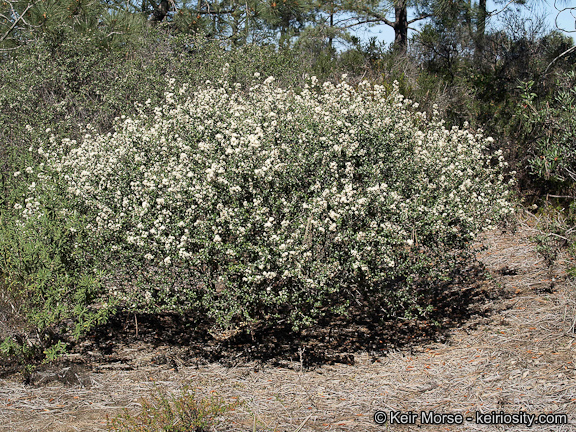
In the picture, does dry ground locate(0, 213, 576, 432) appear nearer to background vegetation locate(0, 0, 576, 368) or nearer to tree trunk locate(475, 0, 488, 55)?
background vegetation locate(0, 0, 576, 368)

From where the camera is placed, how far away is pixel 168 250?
13.4ft

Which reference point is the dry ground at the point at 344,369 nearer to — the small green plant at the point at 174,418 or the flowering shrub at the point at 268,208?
the small green plant at the point at 174,418

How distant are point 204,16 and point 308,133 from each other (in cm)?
944

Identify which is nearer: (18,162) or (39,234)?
(39,234)

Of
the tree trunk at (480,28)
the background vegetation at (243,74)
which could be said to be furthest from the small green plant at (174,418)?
the tree trunk at (480,28)

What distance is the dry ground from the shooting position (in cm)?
372

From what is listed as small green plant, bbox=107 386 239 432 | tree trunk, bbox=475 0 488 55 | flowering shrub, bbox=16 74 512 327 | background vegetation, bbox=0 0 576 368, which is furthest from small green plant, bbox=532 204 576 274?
tree trunk, bbox=475 0 488 55

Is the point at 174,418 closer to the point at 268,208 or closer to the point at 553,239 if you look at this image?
the point at 268,208

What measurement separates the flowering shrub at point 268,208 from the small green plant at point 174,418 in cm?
72

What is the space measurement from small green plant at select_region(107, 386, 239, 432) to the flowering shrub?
2.35 ft

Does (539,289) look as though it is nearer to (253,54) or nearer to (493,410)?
(493,410)

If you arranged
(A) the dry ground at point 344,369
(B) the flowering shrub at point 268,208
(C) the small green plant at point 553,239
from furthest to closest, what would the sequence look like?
1. (C) the small green plant at point 553,239
2. (B) the flowering shrub at point 268,208
3. (A) the dry ground at point 344,369

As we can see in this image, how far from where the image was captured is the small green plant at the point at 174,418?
3.28m

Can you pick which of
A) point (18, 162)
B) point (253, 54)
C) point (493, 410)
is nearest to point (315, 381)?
point (493, 410)
